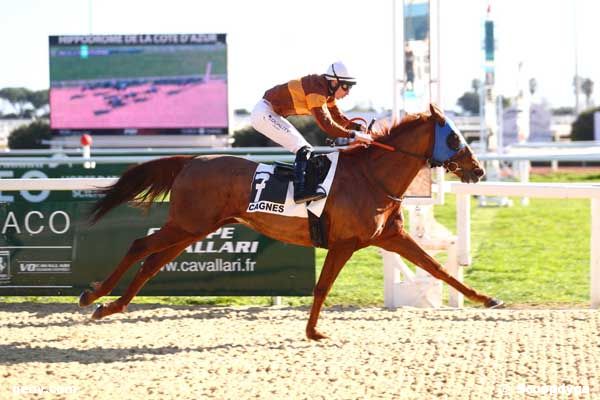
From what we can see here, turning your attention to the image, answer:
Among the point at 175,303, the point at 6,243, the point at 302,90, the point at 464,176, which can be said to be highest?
the point at 302,90

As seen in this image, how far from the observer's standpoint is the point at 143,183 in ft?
25.8

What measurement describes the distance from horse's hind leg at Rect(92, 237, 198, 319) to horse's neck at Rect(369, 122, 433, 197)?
4.94ft

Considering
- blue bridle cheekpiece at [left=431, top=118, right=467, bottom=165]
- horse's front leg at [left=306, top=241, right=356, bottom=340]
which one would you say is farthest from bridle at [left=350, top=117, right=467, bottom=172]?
horse's front leg at [left=306, top=241, right=356, bottom=340]

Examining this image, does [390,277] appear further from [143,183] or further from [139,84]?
[139,84]

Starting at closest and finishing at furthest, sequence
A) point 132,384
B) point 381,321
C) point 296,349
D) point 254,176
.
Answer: point 132,384
point 296,349
point 254,176
point 381,321

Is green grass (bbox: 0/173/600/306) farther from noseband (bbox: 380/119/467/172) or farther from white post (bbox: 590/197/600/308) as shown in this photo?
noseband (bbox: 380/119/467/172)

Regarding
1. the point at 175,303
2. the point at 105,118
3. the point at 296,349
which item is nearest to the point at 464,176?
the point at 296,349

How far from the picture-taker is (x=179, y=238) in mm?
7516

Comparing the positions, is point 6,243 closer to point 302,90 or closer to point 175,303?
point 175,303

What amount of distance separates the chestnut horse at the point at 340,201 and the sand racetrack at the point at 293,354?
436mm

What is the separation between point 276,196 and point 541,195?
2.77 metres

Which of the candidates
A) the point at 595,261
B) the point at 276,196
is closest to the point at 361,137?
the point at 276,196

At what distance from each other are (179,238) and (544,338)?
2.82 meters

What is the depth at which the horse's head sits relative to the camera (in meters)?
7.41
